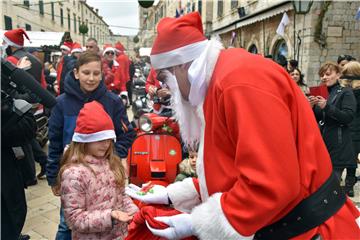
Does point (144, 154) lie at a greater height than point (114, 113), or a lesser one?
lesser

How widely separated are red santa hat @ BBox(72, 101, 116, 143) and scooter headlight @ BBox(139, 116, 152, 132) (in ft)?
4.57

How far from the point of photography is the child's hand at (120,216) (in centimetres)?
212

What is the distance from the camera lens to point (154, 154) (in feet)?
12.4

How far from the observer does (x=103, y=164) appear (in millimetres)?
2443

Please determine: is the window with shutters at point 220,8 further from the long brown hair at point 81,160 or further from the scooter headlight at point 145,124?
the long brown hair at point 81,160

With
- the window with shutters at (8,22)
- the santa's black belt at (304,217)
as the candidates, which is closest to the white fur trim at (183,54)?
the santa's black belt at (304,217)

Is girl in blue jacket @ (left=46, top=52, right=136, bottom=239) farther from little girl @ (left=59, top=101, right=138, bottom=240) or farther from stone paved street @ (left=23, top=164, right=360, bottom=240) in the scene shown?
stone paved street @ (left=23, top=164, right=360, bottom=240)

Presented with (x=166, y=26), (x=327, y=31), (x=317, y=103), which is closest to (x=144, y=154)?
(x=317, y=103)

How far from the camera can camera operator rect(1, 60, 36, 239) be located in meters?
1.91

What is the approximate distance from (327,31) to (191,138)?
1113 cm

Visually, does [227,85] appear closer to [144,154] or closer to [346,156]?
[144,154]

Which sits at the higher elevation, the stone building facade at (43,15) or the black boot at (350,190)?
the stone building facade at (43,15)

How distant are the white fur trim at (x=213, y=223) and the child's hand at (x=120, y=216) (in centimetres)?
90

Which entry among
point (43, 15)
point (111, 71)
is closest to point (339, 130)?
point (111, 71)
